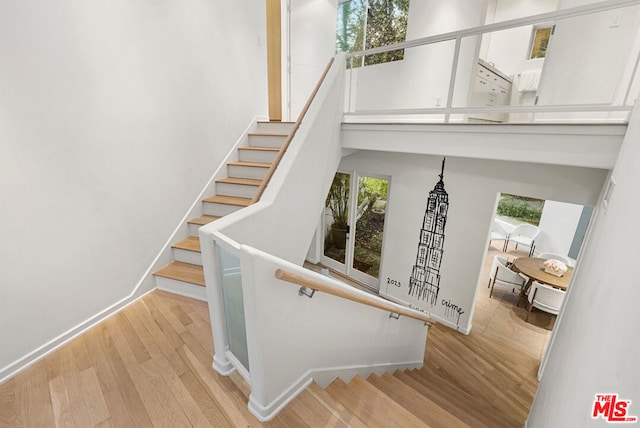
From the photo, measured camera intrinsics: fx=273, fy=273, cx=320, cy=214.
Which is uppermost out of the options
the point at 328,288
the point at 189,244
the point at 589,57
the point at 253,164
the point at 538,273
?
the point at 589,57

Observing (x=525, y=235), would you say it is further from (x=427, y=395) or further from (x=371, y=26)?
(x=371, y=26)

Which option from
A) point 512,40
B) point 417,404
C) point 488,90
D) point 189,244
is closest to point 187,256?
point 189,244

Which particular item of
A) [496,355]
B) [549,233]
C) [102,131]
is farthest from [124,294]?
[549,233]

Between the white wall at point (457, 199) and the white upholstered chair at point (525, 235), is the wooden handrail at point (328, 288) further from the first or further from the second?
the white upholstered chair at point (525, 235)

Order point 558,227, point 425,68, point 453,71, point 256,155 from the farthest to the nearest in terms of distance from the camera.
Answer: point 558,227, point 425,68, point 256,155, point 453,71

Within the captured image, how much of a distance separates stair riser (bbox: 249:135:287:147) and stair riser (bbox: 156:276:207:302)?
2169 millimetres

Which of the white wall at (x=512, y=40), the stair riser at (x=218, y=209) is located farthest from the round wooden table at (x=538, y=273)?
the stair riser at (x=218, y=209)

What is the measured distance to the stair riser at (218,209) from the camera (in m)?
3.40

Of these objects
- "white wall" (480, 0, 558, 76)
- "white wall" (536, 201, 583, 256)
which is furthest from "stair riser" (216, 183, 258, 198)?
"white wall" (536, 201, 583, 256)

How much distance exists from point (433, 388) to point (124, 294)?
330cm

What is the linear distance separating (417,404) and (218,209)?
292 centimetres

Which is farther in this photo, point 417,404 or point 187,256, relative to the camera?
point 187,256

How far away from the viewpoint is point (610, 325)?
107 centimetres

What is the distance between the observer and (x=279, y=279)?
1.38 m
